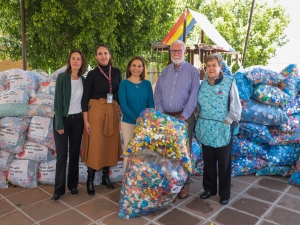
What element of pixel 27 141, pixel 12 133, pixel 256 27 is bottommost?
pixel 27 141

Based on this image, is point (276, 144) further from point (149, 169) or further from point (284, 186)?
point (149, 169)

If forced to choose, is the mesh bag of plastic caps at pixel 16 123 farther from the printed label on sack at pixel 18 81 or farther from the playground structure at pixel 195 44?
the playground structure at pixel 195 44

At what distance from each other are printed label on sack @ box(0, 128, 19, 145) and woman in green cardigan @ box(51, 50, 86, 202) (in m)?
0.70

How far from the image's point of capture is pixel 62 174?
120 inches

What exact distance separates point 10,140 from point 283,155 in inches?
138

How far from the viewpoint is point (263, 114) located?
365 cm

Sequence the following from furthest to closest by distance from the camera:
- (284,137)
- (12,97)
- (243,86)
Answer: (284,137) → (243,86) → (12,97)

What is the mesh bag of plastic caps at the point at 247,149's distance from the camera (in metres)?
3.76

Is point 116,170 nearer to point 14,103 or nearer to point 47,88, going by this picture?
point 47,88

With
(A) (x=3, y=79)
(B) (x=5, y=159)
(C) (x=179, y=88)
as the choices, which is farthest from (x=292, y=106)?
(A) (x=3, y=79)

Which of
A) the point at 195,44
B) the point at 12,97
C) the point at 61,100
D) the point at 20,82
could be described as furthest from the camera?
the point at 195,44

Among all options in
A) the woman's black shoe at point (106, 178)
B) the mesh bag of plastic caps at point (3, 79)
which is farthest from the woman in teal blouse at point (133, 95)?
the mesh bag of plastic caps at point (3, 79)

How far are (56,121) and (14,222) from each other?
101 cm

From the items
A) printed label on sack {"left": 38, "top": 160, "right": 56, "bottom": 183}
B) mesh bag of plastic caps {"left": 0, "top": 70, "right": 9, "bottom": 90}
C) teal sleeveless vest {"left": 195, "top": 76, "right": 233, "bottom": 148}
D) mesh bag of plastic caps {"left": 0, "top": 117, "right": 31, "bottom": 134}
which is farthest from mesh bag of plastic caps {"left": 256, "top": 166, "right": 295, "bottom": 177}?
mesh bag of plastic caps {"left": 0, "top": 70, "right": 9, "bottom": 90}
